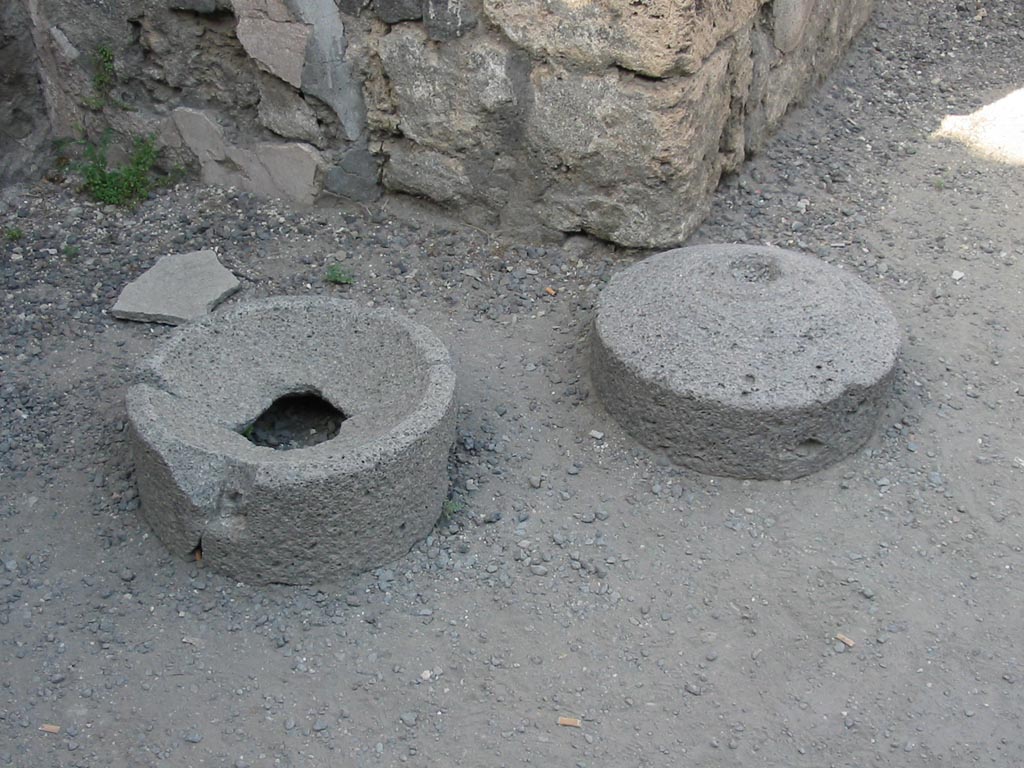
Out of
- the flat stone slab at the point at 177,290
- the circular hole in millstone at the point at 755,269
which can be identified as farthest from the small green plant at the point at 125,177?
the circular hole in millstone at the point at 755,269

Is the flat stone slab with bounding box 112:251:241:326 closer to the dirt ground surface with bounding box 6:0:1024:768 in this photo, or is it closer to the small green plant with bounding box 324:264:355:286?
the dirt ground surface with bounding box 6:0:1024:768

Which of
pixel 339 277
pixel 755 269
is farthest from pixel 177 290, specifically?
pixel 755 269

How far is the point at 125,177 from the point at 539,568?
2.24m

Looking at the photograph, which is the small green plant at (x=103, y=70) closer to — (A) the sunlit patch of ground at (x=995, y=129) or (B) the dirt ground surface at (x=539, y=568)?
(B) the dirt ground surface at (x=539, y=568)

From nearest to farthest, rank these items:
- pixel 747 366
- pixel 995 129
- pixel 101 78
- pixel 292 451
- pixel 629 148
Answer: pixel 292 451 → pixel 747 366 → pixel 629 148 → pixel 101 78 → pixel 995 129

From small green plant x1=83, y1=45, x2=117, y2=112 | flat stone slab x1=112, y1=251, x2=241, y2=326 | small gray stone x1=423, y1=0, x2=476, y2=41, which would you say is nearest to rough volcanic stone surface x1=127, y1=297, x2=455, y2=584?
flat stone slab x1=112, y1=251, x2=241, y2=326

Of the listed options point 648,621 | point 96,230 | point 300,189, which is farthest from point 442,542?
point 96,230

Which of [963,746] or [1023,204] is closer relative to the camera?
[963,746]

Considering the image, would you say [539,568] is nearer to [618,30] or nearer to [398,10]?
[618,30]

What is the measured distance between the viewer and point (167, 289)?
3.69m

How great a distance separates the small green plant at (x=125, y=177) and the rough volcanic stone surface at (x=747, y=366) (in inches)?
71.9

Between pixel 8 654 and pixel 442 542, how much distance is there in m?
1.01

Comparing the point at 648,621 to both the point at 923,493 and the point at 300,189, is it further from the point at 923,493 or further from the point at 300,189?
the point at 300,189

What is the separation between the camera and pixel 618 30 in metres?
3.36
